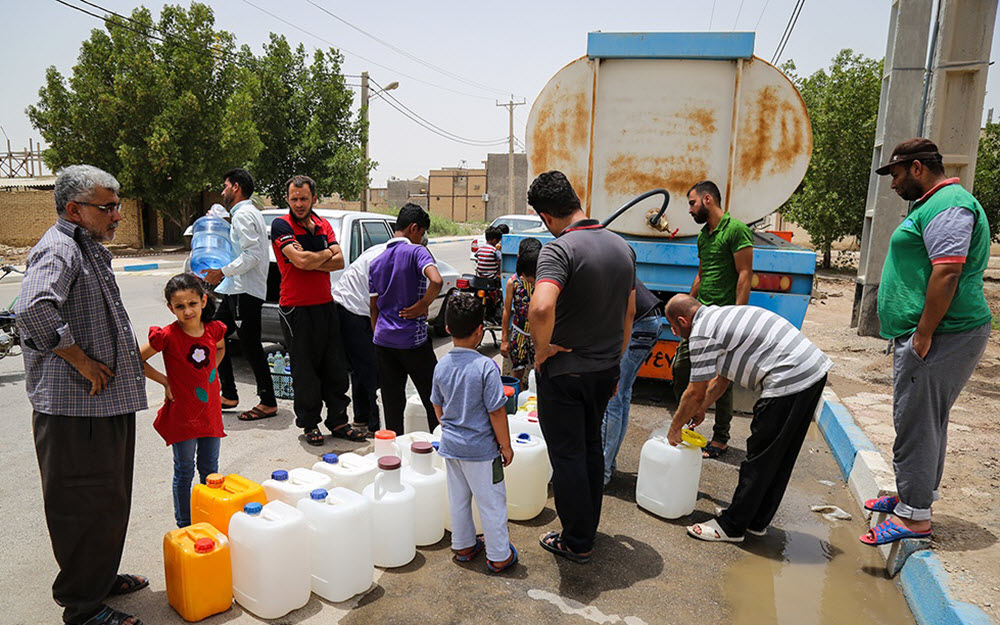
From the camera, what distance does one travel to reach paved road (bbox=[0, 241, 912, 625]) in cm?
282

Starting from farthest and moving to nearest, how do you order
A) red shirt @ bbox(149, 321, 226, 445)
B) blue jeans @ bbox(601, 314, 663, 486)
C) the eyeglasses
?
Result: blue jeans @ bbox(601, 314, 663, 486) < red shirt @ bbox(149, 321, 226, 445) < the eyeglasses

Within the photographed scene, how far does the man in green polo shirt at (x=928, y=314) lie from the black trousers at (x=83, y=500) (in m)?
3.54

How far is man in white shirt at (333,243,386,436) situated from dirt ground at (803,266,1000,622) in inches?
143

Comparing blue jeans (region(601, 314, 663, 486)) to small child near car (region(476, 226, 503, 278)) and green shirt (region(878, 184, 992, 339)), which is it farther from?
small child near car (region(476, 226, 503, 278))

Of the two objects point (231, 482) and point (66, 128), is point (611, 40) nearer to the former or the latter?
point (231, 482)

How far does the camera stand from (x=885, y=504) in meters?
3.55

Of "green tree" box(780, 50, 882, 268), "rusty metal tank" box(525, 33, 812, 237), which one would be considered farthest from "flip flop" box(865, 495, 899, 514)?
"green tree" box(780, 50, 882, 268)

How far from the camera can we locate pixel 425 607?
9.33ft

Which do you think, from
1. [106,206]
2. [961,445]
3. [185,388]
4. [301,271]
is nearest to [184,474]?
[185,388]

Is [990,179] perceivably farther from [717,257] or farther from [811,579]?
[811,579]

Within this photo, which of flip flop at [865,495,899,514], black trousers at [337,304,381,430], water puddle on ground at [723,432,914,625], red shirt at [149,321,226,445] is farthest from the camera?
black trousers at [337,304,381,430]

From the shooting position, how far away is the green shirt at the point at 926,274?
10.3 ft

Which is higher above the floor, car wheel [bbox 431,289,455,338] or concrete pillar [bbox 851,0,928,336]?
concrete pillar [bbox 851,0,928,336]

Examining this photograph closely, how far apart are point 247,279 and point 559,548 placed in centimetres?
333
